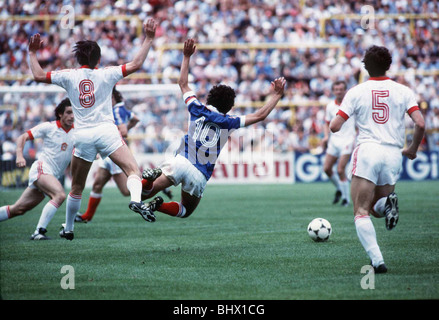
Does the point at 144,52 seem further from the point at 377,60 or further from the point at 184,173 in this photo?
the point at 377,60

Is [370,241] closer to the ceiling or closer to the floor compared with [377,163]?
closer to the floor

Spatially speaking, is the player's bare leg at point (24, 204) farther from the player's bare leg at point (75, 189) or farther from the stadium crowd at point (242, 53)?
the stadium crowd at point (242, 53)

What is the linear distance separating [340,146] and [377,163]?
7.77 meters

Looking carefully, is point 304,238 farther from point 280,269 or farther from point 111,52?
point 111,52

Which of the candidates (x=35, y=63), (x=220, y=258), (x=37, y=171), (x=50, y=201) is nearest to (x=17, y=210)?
(x=50, y=201)

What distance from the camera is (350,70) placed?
85.5ft

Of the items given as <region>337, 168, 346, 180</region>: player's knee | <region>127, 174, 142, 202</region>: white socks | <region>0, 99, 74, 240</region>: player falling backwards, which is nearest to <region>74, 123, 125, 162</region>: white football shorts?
<region>127, 174, 142, 202</region>: white socks

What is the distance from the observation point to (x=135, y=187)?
801 cm

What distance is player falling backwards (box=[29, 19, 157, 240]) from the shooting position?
816cm

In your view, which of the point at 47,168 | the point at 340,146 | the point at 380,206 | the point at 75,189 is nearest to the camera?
the point at 380,206

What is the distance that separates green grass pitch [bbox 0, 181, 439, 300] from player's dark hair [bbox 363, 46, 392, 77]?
6.57 feet

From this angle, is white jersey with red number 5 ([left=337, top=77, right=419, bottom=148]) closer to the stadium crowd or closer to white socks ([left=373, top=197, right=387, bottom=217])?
white socks ([left=373, top=197, right=387, bottom=217])

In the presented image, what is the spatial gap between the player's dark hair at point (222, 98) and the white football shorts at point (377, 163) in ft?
6.36
